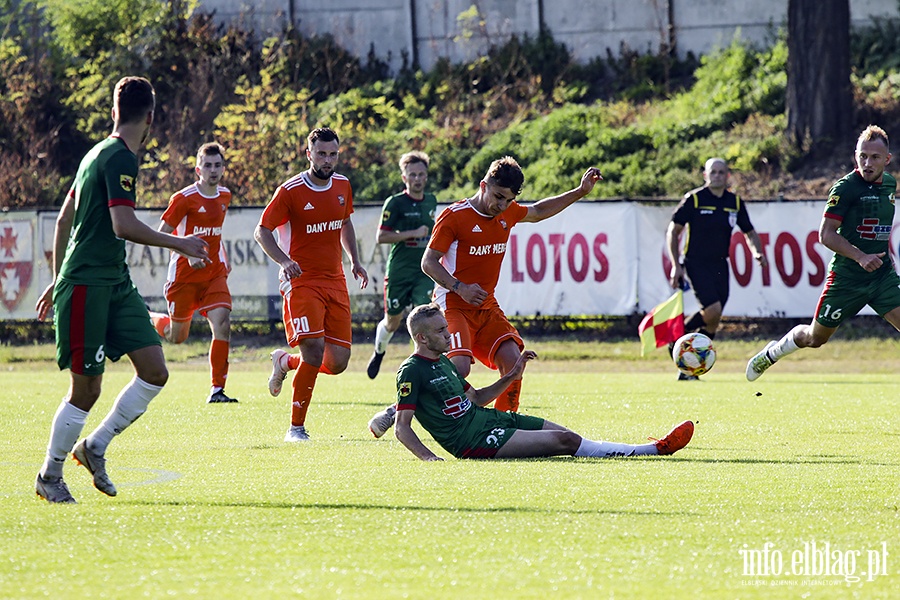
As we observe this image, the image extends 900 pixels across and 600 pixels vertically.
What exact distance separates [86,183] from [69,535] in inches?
77.6

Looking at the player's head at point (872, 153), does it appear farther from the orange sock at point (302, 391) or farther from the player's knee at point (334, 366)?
the orange sock at point (302, 391)

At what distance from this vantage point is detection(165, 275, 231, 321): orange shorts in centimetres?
1370

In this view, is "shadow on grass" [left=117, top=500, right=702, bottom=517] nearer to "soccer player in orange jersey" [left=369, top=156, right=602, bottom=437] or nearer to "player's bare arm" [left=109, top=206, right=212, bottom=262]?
"player's bare arm" [left=109, top=206, right=212, bottom=262]

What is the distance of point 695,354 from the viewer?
1398 centimetres

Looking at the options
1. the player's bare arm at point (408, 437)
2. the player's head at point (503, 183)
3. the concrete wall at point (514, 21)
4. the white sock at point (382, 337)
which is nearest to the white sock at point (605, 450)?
the player's bare arm at point (408, 437)

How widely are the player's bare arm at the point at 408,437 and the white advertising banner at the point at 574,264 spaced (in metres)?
12.0

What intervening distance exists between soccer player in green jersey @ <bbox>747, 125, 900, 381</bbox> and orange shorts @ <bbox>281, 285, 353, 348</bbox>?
13.0ft

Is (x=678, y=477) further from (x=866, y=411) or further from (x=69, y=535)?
(x=866, y=411)

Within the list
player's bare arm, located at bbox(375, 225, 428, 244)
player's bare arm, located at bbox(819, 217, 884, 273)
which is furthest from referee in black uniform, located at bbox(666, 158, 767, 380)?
player's bare arm, located at bbox(819, 217, 884, 273)

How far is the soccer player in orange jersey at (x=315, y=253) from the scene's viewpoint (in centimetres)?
1064

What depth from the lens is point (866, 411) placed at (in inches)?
462

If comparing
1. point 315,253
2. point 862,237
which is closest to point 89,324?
point 315,253

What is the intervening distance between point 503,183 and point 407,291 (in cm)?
577

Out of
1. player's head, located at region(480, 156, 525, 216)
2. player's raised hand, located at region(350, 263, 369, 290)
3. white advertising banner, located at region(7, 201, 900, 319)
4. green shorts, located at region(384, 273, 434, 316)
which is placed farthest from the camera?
white advertising banner, located at region(7, 201, 900, 319)
